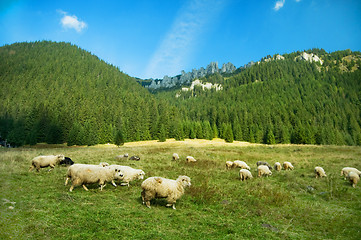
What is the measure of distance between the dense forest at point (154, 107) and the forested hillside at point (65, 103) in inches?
15.9

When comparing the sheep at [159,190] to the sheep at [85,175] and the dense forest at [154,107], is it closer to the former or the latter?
the sheep at [85,175]

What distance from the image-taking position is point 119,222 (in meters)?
6.88

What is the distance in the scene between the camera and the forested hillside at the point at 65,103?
242ft

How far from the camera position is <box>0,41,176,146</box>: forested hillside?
73.6 meters

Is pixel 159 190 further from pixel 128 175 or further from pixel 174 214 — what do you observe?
pixel 128 175

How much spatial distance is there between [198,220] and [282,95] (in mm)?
171678

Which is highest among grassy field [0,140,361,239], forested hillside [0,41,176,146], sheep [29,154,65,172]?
forested hillside [0,41,176,146]

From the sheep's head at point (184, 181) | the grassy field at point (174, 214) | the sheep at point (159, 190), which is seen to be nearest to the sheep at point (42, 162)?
the grassy field at point (174, 214)

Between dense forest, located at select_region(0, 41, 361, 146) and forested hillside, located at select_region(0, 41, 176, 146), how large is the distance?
41 cm

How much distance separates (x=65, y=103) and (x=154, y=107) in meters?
51.9

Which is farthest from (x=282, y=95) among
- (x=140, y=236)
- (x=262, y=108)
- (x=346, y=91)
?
(x=140, y=236)

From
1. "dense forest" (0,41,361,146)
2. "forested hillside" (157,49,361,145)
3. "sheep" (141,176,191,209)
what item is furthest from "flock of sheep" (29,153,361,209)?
"forested hillside" (157,49,361,145)

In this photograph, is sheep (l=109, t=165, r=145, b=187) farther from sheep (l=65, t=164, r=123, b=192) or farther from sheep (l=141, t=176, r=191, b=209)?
sheep (l=141, t=176, r=191, b=209)

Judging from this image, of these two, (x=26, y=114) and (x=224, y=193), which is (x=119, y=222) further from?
(x=26, y=114)
